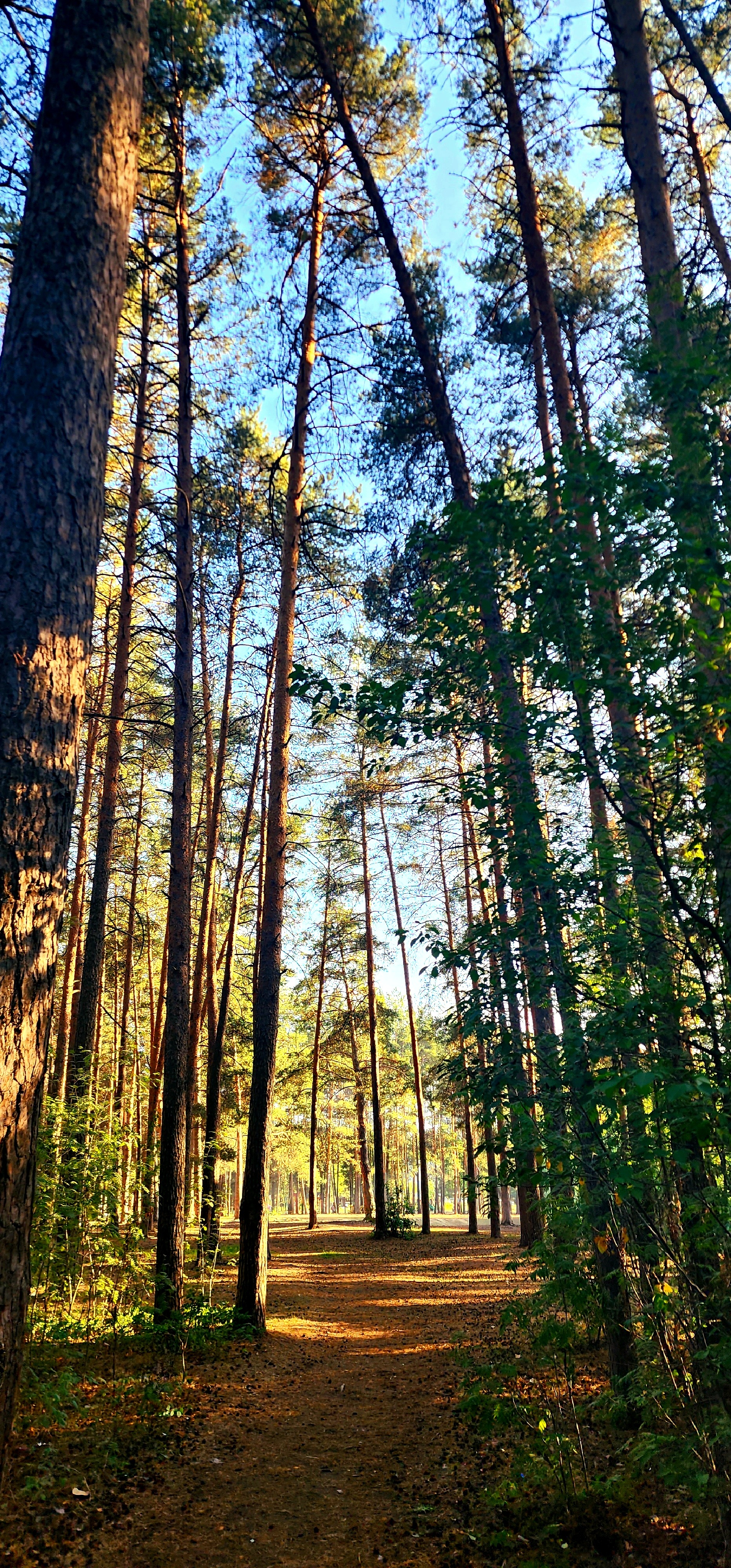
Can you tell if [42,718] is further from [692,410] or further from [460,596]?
[692,410]

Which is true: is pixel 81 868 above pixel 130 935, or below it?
above

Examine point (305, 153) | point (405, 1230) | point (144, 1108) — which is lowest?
point (405, 1230)

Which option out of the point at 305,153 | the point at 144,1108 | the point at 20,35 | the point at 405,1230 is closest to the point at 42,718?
the point at 20,35

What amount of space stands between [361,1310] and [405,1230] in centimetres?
1121

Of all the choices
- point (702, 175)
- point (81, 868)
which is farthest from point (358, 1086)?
point (702, 175)

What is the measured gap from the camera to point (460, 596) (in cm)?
379

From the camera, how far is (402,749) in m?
7.95

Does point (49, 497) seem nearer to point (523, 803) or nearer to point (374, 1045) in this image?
point (523, 803)

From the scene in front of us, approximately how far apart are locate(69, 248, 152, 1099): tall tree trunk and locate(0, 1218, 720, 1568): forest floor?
11.4ft

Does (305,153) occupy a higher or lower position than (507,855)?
higher

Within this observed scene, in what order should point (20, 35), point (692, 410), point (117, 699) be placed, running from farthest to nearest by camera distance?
point (117, 699) < point (20, 35) < point (692, 410)

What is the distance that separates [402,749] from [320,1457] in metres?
5.57

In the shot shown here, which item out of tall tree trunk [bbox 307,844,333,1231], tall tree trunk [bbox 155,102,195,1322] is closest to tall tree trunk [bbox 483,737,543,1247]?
tall tree trunk [bbox 155,102,195,1322]

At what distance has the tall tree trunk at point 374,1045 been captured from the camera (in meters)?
18.9
